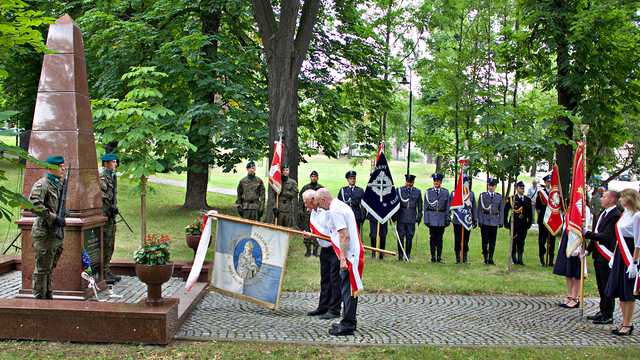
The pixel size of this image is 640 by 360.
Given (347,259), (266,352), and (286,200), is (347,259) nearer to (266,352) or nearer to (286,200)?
(266,352)

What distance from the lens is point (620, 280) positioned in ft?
26.9

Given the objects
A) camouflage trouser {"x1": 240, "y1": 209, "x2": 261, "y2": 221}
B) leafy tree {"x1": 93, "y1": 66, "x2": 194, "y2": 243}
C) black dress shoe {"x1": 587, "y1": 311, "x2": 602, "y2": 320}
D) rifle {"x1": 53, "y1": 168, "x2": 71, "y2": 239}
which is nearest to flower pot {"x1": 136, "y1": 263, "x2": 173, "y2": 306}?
rifle {"x1": 53, "y1": 168, "x2": 71, "y2": 239}

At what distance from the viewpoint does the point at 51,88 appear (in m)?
8.84

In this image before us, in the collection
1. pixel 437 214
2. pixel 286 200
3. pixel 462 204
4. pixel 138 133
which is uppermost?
pixel 138 133

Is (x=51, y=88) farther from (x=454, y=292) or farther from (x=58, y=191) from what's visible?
(x=454, y=292)

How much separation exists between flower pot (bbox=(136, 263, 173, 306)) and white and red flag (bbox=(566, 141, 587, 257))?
6140mm

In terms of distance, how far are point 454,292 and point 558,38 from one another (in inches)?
395

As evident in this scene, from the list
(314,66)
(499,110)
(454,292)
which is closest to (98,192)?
(454,292)

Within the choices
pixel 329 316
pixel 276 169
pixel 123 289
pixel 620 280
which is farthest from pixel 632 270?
pixel 123 289

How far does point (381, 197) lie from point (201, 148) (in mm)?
8262

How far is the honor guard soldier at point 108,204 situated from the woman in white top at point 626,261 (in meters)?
7.77

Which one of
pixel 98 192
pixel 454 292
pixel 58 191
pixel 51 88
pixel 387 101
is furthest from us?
pixel 387 101

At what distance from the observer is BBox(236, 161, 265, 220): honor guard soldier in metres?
14.6

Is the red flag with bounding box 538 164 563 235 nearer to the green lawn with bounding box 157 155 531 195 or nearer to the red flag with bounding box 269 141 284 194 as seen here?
the red flag with bounding box 269 141 284 194
